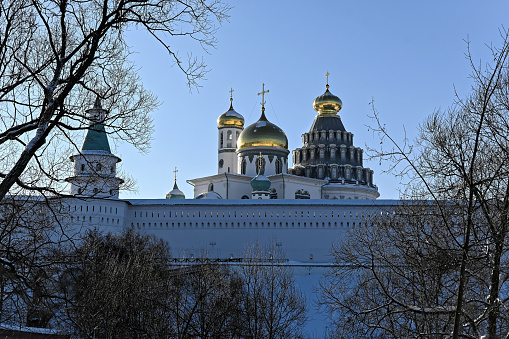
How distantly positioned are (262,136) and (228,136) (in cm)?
395

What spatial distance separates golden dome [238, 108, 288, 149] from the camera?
41.2m

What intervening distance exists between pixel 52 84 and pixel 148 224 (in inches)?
1140

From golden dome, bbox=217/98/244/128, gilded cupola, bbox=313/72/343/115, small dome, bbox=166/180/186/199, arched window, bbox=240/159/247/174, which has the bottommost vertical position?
small dome, bbox=166/180/186/199

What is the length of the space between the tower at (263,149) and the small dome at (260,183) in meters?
3.42

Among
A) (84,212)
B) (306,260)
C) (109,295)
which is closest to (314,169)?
(306,260)

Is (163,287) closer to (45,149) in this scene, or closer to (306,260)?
(45,149)

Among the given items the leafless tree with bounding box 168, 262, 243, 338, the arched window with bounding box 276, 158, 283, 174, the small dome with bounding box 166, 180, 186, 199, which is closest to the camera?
the leafless tree with bounding box 168, 262, 243, 338

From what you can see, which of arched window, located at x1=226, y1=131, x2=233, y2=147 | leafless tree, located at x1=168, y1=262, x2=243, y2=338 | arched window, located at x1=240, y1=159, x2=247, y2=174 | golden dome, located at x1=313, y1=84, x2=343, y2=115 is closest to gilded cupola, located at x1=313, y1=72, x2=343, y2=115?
golden dome, located at x1=313, y1=84, x2=343, y2=115

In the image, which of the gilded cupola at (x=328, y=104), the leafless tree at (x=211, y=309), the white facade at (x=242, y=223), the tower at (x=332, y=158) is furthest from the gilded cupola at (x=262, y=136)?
the leafless tree at (x=211, y=309)

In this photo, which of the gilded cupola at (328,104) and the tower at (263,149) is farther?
the gilded cupola at (328,104)

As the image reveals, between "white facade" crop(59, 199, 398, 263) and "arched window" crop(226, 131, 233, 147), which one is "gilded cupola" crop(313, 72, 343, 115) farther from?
"white facade" crop(59, 199, 398, 263)

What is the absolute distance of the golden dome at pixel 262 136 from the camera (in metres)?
41.2

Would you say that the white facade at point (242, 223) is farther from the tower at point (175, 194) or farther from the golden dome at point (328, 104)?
the golden dome at point (328, 104)

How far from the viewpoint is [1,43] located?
5.23 meters
